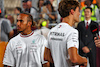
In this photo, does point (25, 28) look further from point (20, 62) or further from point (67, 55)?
point (67, 55)

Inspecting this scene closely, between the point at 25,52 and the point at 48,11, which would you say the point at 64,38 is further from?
the point at 48,11

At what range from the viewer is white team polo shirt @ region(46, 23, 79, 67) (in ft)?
6.55

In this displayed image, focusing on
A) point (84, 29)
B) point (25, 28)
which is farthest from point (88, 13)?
point (25, 28)

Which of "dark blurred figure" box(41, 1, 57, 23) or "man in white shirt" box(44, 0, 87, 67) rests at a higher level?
"dark blurred figure" box(41, 1, 57, 23)

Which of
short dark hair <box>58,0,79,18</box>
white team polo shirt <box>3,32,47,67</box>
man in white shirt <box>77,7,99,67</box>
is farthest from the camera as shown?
man in white shirt <box>77,7,99,67</box>

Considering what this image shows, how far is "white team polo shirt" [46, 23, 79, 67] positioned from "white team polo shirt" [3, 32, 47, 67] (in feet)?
0.74

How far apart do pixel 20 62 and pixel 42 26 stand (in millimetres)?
1929

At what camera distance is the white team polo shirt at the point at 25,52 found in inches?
95.3

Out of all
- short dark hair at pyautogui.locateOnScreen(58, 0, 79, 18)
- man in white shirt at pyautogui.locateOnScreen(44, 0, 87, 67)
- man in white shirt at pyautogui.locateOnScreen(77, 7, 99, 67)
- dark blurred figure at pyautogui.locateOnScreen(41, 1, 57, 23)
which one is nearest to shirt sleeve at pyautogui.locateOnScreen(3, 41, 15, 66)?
man in white shirt at pyautogui.locateOnScreen(44, 0, 87, 67)

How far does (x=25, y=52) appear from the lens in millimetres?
2459

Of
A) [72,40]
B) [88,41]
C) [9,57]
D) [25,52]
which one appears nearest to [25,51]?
[25,52]

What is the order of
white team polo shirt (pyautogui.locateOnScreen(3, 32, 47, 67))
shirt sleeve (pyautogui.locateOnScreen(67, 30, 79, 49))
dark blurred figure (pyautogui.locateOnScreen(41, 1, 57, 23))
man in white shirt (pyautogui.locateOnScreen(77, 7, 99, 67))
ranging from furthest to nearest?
1. dark blurred figure (pyautogui.locateOnScreen(41, 1, 57, 23))
2. man in white shirt (pyautogui.locateOnScreen(77, 7, 99, 67))
3. white team polo shirt (pyautogui.locateOnScreen(3, 32, 47, 67))
4. shirt sleeve (pyautogui.locateOnScreen(67, 30, 79, 49))

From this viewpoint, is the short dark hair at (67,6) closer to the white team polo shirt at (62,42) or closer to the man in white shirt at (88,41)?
the white team polo shirt at (62,42)

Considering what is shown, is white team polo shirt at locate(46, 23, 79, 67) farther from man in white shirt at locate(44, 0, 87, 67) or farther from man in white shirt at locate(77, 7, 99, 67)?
man in white shirt at locate(77, 7, 99, 67)
